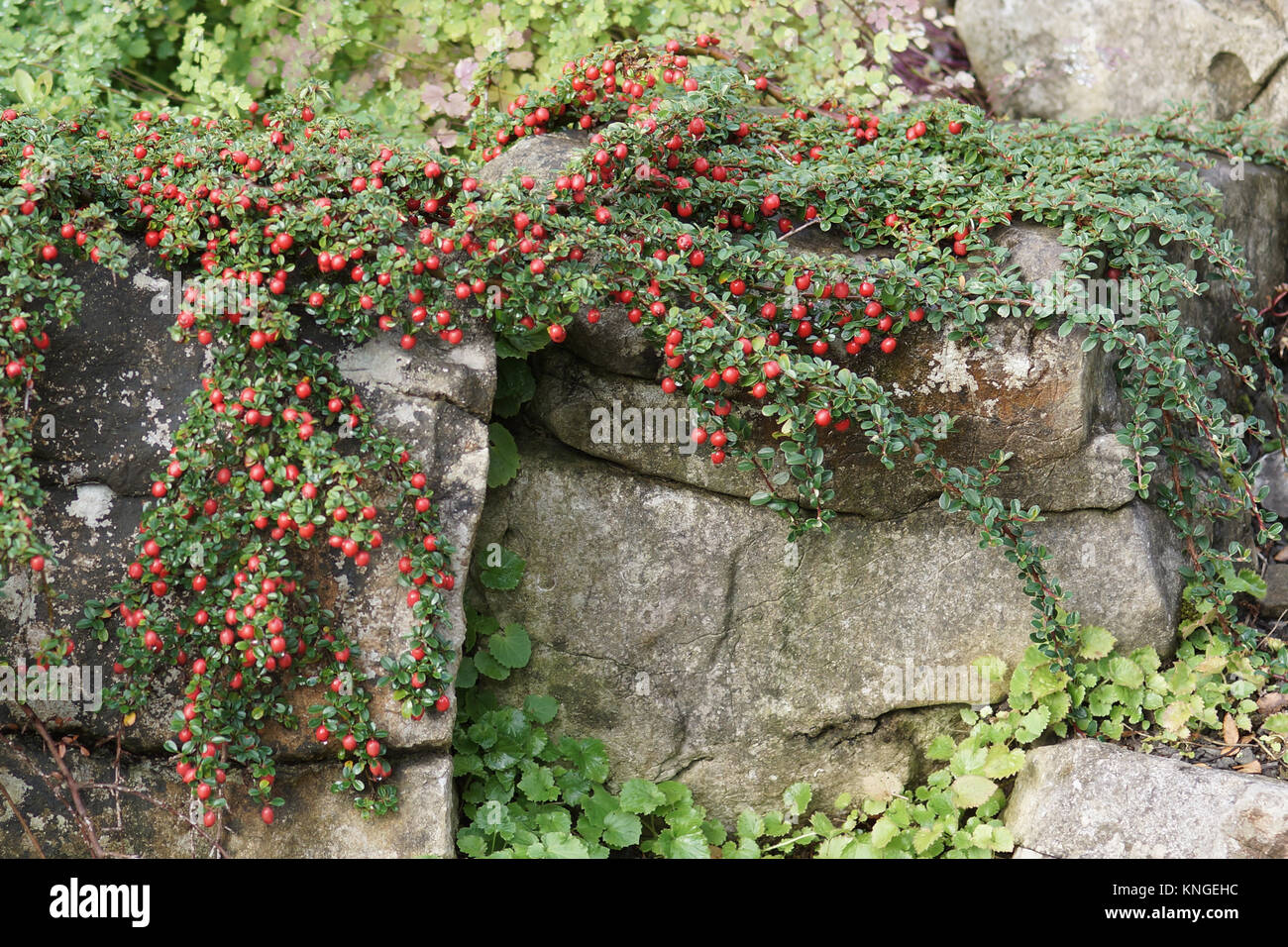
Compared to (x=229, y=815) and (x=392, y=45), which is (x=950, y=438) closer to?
(x=229, y=815)

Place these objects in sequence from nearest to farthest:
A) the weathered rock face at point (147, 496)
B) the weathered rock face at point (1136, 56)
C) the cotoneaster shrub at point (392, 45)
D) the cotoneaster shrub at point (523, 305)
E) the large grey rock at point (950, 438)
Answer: the cotoneaster shrub at point (523, 305), the weathered rock face at point (147, 496), the large grey rock at point (950, 438), the cotoneaster shrub at point (392, 45), the weathered rock face at point (1136, 56)

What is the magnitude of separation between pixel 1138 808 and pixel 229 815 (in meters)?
2.41

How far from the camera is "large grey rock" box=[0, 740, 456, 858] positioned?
2.70 m

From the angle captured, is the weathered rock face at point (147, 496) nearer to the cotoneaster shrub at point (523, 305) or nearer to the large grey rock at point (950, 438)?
the cotoneaster shrub at point (523, 305)

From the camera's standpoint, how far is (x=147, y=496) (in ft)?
9.03

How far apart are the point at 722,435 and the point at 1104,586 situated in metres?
1.38

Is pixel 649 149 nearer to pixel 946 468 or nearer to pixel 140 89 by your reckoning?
pixel 946 468

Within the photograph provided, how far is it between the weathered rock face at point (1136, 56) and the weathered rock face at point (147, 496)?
3.25 m

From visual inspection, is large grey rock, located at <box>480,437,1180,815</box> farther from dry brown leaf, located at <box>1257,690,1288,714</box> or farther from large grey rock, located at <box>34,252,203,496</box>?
large grey rock, located at <box>34,252,203,496</box>

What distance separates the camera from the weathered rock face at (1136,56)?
4.59 metres

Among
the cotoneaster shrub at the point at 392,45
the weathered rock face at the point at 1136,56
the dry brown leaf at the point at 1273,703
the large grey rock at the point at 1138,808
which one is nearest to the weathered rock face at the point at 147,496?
the cotoneaster shrub at the point at 392,45

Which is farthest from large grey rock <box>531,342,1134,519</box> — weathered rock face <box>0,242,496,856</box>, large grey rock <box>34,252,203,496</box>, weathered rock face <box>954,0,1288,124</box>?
weathered rock face <box>954,0,1288,124</box>

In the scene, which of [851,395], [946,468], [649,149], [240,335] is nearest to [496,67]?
[649,149]

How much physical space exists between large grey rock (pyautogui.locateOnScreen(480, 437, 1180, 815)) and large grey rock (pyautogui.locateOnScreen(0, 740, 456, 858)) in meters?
0.58
